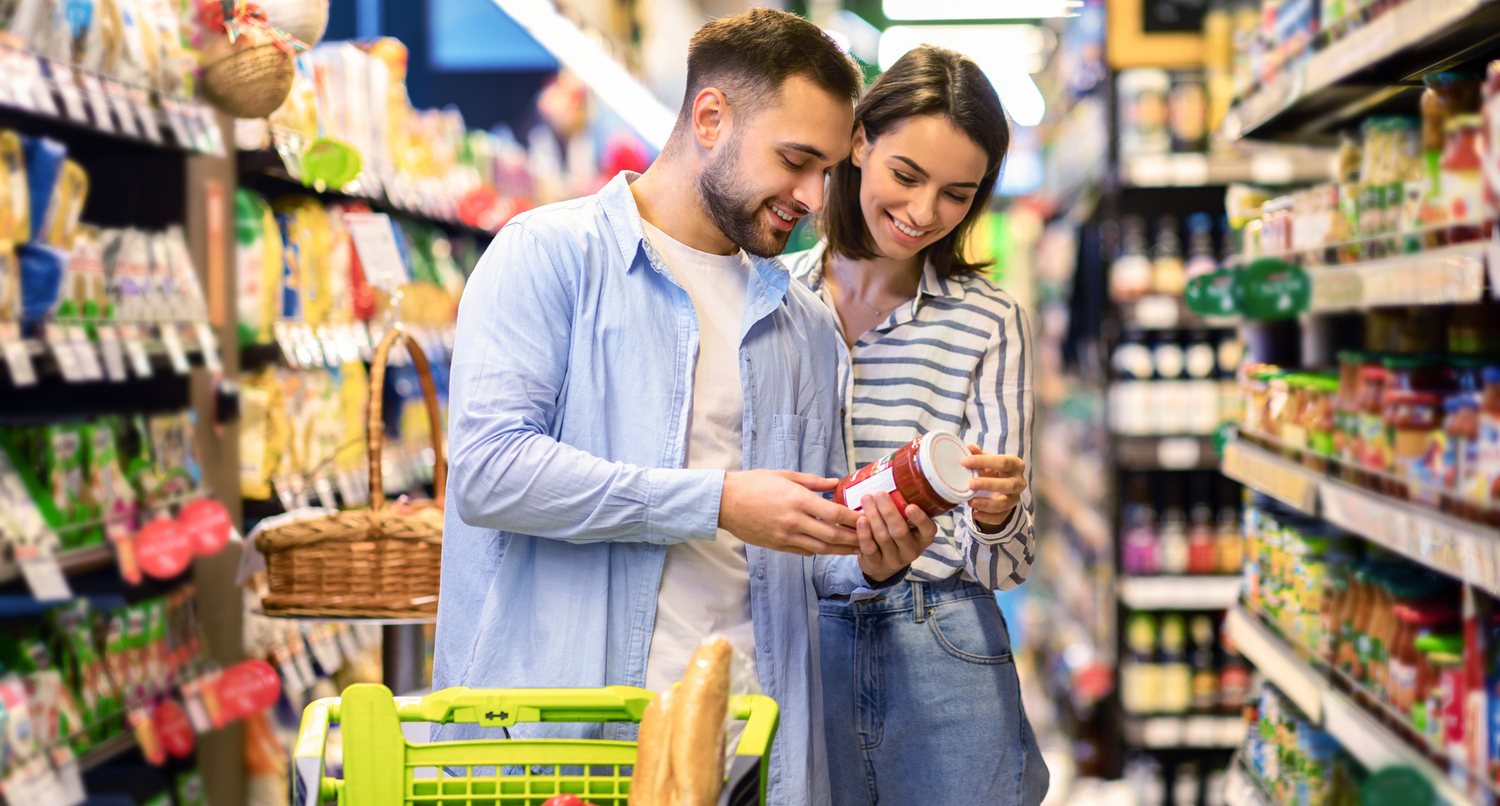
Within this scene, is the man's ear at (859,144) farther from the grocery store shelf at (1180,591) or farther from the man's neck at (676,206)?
the grocery store shelf at (1180,591)

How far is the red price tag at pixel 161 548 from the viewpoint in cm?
243

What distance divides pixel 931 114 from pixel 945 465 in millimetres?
677

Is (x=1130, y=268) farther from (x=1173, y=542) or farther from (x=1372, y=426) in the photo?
(x=1372, y=426)

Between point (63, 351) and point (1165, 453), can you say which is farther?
point (1165, 453)

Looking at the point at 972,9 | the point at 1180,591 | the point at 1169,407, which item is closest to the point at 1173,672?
the point at 1180,591

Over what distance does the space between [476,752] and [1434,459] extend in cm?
144

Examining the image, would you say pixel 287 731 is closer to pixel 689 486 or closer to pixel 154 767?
pixel 154 767

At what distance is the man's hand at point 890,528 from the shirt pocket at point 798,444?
19 centimetres

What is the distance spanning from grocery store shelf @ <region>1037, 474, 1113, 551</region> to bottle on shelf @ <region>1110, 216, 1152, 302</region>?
83 cm

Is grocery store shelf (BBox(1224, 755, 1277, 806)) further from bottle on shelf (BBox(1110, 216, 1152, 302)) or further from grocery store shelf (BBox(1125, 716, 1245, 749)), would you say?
bottle on shelf (BBox(1110, 216, 1152, 302))

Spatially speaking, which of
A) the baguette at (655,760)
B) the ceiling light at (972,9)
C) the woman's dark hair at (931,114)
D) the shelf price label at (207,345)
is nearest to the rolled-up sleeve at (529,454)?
the baguette at (655,760)

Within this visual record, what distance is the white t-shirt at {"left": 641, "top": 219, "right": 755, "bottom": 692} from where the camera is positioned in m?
1.52

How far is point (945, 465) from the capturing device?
1.48 meters

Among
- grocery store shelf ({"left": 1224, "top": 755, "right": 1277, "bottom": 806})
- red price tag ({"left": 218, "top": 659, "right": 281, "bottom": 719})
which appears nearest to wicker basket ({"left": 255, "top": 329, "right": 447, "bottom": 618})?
red price tag ({"left": 218, "top": 659, "right": 281, "bottom": 719})
